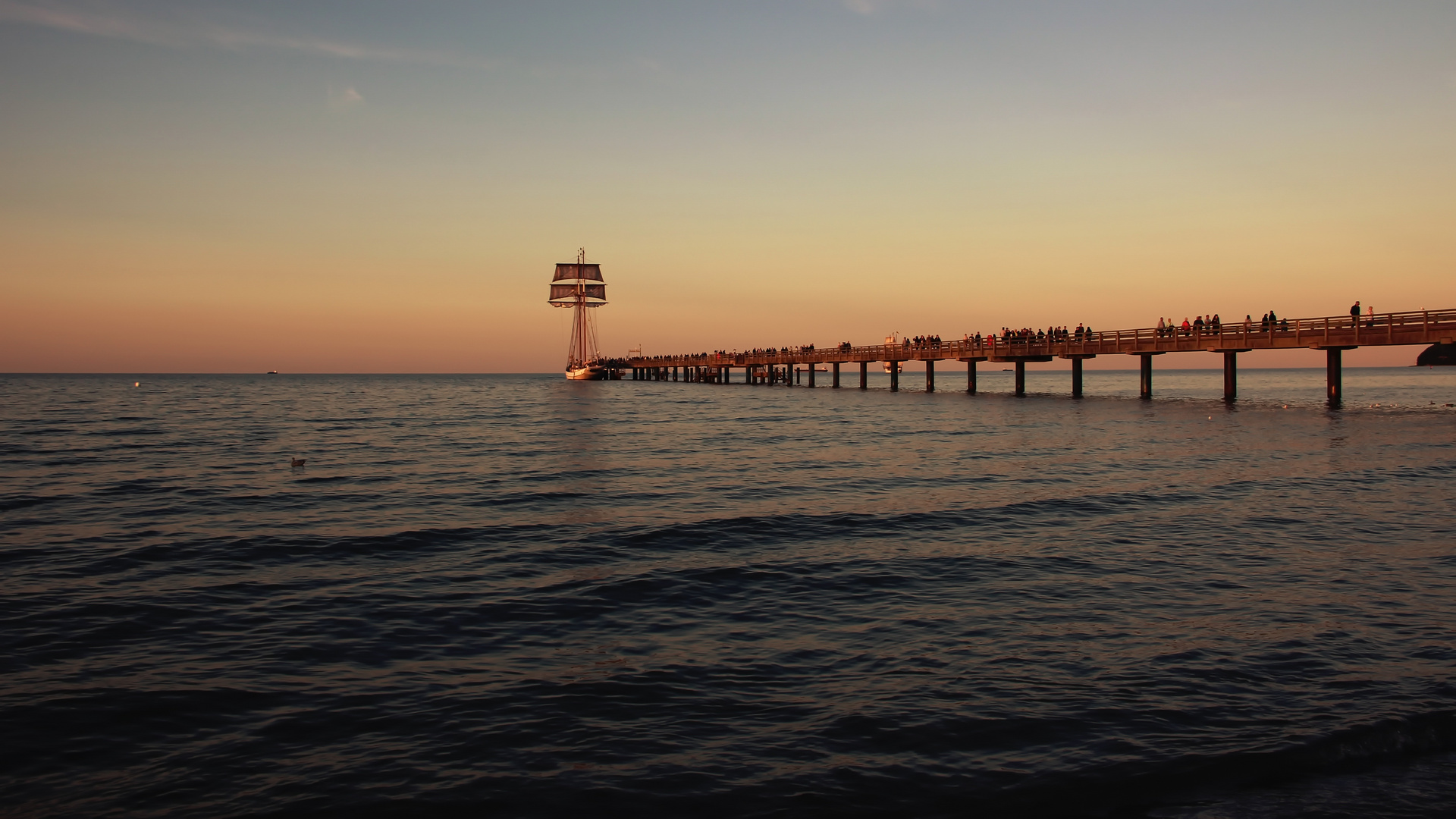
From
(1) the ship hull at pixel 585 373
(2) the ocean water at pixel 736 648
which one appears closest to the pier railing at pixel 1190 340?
(2) the ocean water at pixel 736 648

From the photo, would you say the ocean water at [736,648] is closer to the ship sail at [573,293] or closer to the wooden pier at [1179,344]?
the wooden pier at [1179,344]

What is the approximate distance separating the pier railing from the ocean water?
2243 cm

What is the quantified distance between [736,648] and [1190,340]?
46425 mm

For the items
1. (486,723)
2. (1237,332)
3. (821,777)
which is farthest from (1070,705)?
(1237,332)

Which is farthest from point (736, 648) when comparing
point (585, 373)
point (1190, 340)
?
point (585, 373)

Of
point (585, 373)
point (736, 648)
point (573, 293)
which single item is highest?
point (573, 293)

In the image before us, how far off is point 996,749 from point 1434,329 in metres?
40.5

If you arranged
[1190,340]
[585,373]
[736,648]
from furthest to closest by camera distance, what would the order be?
1. [585,373]
2. [1190,340]
3. [736,648]

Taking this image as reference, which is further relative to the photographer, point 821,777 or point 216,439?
point 216,439

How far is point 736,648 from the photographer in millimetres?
8070

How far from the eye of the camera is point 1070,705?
259 inches

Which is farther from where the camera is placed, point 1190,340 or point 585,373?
point 585,373

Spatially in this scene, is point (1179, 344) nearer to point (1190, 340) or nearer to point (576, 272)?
point (1190, 340)

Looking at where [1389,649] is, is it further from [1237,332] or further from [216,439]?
[1237,332]
